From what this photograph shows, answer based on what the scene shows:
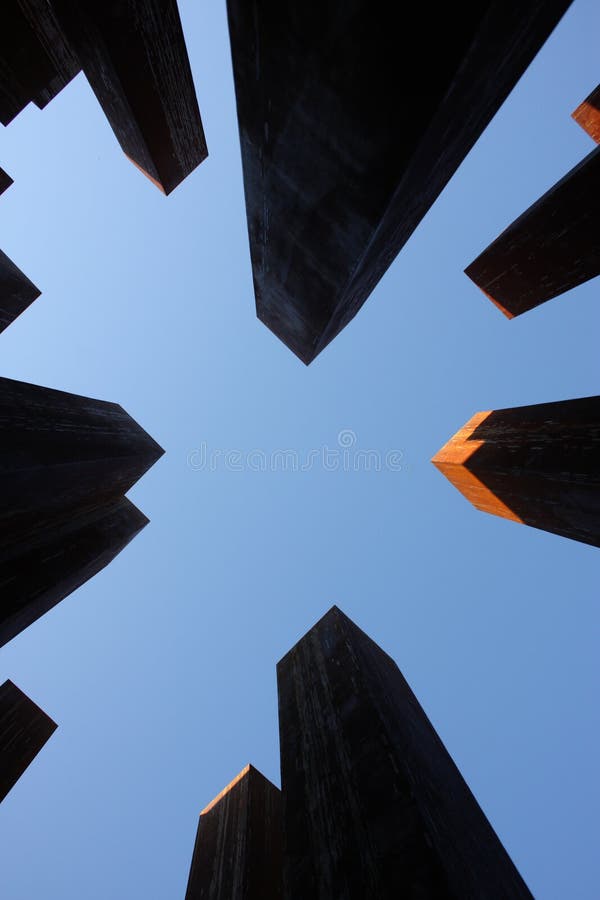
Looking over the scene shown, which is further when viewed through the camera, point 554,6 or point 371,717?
point 371,717

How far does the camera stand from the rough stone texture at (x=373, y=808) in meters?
5.14

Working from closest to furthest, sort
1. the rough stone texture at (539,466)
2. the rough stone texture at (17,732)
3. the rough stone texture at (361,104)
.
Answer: the rough stone texture at (361,104) → the rough stone texture at (539,466) → the rough stone texture at (17,732)

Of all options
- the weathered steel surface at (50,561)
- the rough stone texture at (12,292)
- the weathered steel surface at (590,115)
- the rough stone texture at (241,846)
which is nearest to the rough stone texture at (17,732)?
the weathered steel surface at (50,561)

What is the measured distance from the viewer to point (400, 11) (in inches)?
134

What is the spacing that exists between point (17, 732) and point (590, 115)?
85.9 ft

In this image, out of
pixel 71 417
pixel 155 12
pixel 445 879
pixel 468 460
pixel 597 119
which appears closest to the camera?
pixel 445 879

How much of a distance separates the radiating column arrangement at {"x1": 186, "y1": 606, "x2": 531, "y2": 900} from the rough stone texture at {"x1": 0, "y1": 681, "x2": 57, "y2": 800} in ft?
22.9

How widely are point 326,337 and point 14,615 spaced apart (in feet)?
32.0

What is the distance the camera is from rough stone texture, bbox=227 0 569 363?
350cm

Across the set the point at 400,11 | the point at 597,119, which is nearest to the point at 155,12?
the point at 400,11

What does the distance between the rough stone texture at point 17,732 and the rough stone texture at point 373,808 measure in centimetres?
837

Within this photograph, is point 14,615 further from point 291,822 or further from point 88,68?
point 88,68

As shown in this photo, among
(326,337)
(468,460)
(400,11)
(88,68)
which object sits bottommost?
(468,460)

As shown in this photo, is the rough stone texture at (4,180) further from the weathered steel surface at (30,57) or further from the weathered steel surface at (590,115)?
the weathered steel surface at (590,115)
